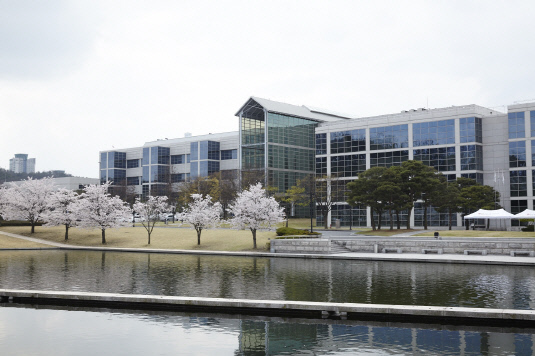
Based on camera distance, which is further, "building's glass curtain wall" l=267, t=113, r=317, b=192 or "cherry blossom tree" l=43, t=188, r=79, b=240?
"building's glass curtain wall" l=267, t=113, r=317, b=192

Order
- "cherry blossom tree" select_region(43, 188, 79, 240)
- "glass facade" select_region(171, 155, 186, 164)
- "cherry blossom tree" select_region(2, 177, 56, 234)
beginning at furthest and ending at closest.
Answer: "glass facade" select_region(171, 155, 186, 164) → "cherry blossom tree" select_region(2, 177, 56, 234) → "cherry blossom tree" select_region(43, 188, 79, 240)

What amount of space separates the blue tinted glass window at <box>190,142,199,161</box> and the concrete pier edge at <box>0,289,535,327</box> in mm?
102719

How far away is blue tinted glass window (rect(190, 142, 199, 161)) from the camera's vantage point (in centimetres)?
12525

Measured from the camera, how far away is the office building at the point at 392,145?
7500cm

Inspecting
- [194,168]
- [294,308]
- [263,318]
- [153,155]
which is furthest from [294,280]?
[153,155]

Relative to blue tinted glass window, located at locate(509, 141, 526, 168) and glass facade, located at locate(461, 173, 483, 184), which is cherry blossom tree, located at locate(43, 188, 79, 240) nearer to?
glass facade, located at locate(461, 173, 483, 184)

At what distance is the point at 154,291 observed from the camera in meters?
25.4

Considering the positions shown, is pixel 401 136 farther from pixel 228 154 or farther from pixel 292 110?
pixel 228 154

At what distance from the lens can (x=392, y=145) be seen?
85250mm

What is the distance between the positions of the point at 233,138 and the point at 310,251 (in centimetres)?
7936

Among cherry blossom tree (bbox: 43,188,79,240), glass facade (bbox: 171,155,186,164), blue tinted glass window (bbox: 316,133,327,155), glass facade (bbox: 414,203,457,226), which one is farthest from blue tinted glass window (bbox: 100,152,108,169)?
glass facade (bbox: 414,203,457,226)

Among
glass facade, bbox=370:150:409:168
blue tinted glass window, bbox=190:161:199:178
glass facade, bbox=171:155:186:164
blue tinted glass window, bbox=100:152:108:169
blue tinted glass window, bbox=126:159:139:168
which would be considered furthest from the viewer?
blue tinted glass window, bbox=100:152:108:169

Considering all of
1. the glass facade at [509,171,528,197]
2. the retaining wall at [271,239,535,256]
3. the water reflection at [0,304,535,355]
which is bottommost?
the water reflection at [0,304,535,355]

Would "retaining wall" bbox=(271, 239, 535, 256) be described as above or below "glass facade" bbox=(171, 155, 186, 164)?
below
